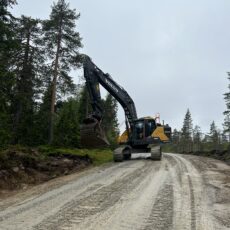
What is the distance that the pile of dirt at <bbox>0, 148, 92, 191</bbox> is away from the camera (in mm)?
15492

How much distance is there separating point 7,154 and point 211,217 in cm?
1008

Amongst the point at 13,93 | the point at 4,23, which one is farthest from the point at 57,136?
the point at 4,23

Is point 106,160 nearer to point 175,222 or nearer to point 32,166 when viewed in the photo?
point 32,166

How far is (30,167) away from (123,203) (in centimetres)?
749

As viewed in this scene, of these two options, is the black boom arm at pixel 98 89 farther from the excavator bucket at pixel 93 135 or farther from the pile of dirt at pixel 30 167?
the pile of dirt at pixel 30 167

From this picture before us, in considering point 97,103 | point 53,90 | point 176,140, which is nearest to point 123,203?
point 97,103

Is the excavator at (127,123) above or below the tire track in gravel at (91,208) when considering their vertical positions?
above

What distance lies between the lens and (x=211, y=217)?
964 centimetres

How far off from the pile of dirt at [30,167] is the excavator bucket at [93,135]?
1864 millimetres

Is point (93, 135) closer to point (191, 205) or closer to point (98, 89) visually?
point (98, 89)

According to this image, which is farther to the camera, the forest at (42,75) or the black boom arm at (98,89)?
the forest at (42,75)

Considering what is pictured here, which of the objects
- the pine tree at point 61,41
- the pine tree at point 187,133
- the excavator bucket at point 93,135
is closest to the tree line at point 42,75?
the pine tree at point 61,41

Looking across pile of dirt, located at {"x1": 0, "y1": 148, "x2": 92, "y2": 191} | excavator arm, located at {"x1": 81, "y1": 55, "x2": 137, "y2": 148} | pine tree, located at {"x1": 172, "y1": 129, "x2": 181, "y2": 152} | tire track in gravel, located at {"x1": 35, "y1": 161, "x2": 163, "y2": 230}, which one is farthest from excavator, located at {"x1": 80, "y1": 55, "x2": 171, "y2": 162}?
pine tree, located at {"x1": 172, "y1": 129, "x2": 181, "y2": 152}

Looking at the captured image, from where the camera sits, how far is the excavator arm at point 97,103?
22859mm
